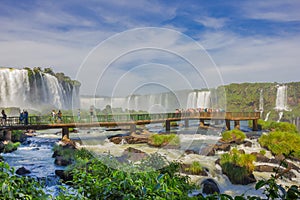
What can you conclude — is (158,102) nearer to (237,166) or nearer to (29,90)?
(237,166)

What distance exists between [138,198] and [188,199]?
32cm

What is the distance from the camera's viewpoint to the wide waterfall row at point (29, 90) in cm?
2853

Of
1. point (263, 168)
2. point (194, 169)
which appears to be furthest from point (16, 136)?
point (263, 168)

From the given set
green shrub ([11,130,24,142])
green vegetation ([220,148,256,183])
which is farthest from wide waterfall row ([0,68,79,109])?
green vegetation ([220,148,256,183])

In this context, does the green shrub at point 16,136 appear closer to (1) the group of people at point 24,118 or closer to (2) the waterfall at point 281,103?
(1) the group of people at point 24,118

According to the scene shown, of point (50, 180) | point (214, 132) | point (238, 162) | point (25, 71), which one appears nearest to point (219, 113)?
point (214, 132)

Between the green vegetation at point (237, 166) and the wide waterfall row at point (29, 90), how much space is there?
61.5 feet

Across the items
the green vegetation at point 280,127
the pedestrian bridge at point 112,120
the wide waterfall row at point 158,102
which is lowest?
the green vegetation at point 280,127

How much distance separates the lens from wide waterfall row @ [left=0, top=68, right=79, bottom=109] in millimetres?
28531

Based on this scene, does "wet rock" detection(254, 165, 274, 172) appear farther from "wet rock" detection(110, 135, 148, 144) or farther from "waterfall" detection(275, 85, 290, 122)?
"waterfall" detection(275, 85, 290, 122)

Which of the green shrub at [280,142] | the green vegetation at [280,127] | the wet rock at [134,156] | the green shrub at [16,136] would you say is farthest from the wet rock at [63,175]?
the green vegetation at [280,127]

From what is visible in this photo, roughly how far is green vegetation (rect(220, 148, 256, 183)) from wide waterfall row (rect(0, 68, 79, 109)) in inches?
738

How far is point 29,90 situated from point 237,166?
2643cm

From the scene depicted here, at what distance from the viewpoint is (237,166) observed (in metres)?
10.3
